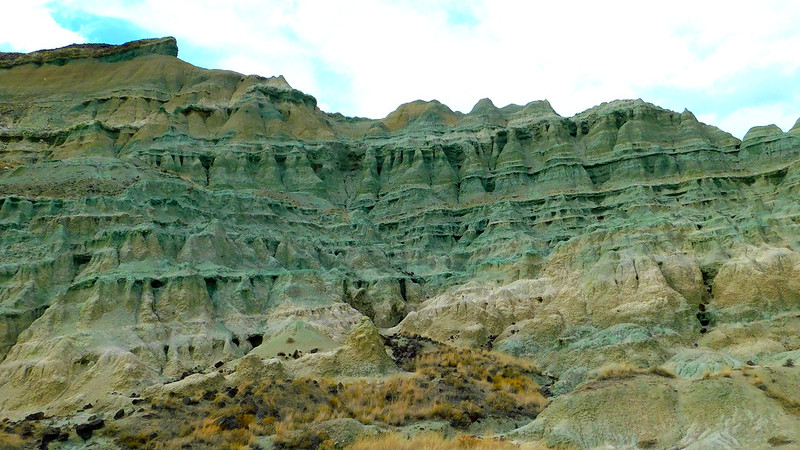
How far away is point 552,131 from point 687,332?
37768mm

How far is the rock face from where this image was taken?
38.8 m

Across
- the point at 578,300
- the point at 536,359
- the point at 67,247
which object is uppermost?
the point at 67,247

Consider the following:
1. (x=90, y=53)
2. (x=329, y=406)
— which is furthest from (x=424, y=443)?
(x=90, y=53)

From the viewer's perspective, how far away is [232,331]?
42.0 meters

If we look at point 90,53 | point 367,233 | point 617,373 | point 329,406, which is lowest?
point 329,406

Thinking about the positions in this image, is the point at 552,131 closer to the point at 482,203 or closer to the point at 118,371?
the point at 482,203

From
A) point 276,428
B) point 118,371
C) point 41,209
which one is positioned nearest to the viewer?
point 276,428

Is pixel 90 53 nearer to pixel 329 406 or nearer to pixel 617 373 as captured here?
pixel 329 406

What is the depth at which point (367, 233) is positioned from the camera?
62594 millimetres

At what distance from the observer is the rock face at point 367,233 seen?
38.8 meters

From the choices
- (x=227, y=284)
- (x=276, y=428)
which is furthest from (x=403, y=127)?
(x=276, y=428)

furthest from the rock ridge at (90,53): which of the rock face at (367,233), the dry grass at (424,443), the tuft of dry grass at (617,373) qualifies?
the dry grass at (424,443)

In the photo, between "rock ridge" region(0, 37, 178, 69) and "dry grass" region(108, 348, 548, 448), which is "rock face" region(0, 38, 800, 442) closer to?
"dry grass" region(108, 348, 548, 448)

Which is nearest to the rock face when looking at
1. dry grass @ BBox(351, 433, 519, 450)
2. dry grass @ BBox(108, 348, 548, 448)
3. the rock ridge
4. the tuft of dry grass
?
the tuft of dry grass
